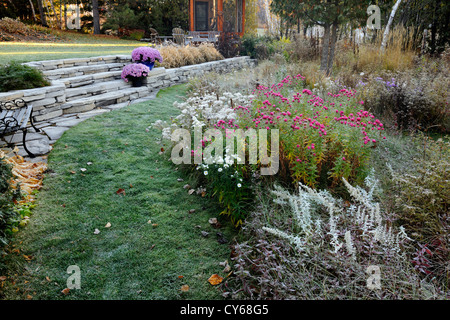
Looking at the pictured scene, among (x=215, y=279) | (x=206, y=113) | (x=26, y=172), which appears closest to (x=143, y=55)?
(x=206, y=113)

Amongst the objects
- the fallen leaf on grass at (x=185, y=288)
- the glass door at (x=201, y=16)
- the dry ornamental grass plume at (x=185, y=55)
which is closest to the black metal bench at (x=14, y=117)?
the fallen leaf on grass at (x=185, y=288)

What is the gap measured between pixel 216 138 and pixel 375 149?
2065mm

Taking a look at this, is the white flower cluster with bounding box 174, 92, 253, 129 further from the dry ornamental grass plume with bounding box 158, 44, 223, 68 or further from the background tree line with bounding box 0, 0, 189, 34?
the background tree line with bounding box 0, 0, 189, 34

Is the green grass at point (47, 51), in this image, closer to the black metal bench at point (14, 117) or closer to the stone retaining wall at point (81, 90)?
the stone retaining wall at point (81, 90)

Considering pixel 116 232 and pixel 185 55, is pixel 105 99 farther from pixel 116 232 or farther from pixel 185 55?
pixel 185 55

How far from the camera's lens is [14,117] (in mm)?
3744

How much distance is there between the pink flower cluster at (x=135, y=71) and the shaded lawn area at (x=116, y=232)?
329 centimetres

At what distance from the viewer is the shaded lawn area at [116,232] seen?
2.11 meters

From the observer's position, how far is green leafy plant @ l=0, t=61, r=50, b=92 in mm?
4664

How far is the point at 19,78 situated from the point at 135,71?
265cm

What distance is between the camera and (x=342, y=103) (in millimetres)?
3471

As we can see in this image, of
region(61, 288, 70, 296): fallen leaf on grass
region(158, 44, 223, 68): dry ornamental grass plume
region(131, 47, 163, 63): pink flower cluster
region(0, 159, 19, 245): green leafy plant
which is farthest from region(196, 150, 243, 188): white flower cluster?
region(158, 44, 223, 68): dry ornamental grass plume
